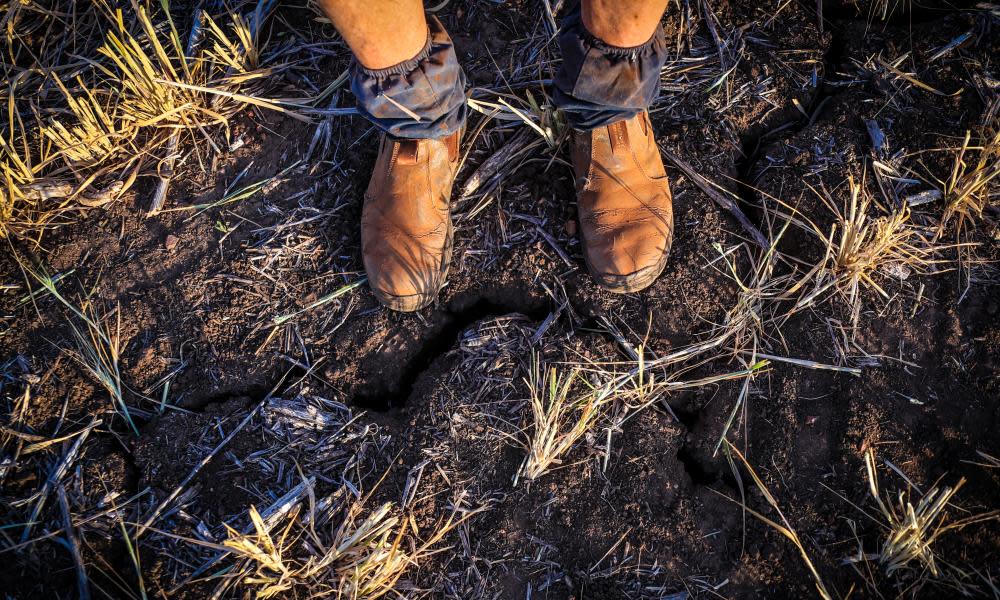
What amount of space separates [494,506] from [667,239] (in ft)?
3.62

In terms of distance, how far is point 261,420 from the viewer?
2023 millimetres

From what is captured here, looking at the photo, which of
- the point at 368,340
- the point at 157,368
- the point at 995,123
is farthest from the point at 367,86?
the point at 995,123

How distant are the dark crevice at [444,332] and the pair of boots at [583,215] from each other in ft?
0.40

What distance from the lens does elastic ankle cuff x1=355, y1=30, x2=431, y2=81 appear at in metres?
1.71

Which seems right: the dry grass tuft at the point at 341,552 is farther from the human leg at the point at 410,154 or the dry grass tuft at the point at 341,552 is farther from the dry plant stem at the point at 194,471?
the human leg at the point at 410,154

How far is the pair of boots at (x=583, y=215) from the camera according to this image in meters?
2.00

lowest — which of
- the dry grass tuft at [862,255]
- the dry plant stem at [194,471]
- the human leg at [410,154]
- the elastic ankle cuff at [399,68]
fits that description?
the dry grass tuft at [862,255]

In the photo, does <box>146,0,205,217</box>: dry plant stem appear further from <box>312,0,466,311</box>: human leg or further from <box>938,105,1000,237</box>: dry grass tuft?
<box>938,105,1000,237</box>: dry grass tuft

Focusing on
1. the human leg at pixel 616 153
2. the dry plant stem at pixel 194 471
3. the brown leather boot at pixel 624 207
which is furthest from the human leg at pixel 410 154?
the dry plant stem at pixel 194 471

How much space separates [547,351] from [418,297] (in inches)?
19.9

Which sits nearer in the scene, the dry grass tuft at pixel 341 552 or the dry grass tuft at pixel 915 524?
the dry grass tuft at pixel 915 524

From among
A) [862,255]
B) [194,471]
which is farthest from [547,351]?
[194,471]

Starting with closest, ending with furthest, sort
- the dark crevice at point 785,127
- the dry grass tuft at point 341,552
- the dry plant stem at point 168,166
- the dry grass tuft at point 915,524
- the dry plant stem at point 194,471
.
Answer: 1. the dry grass tuft at point 915,524
2. the dry grass tuft at point 341,552
3. the dry plant stem at point 194,471
4. the dark crevice at point 785,127
5. the dry plant stem at point 168,166

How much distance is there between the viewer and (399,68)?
67.5 inches
